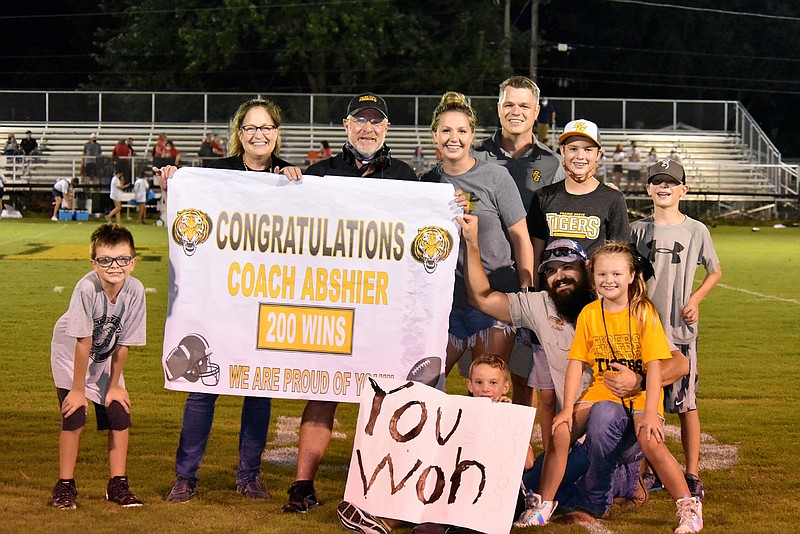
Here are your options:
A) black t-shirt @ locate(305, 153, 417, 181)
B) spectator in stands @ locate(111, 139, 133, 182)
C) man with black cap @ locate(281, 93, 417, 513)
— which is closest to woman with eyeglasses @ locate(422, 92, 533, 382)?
black t-shirt @ locate(305, 153, 417, 181)

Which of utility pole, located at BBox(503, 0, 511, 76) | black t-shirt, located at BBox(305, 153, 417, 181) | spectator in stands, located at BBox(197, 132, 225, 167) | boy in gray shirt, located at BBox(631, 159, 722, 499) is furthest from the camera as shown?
utility pole, located at BBox(503, 0, 511, 76)

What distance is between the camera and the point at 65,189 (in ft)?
108

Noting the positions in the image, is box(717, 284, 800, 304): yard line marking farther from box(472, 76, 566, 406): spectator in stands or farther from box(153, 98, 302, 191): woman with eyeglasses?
box(153, 98, 302, 191): woman with eyeglasses

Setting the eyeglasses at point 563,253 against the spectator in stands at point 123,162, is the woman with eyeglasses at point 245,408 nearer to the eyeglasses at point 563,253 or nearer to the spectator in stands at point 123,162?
the eyeglasses at point 563,253

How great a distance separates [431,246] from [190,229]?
1101 millimetres

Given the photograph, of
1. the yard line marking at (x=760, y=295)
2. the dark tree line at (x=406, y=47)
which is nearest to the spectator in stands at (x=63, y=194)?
the dark tree line at (x=406, y=47)

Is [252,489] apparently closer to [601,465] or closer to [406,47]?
[601,465]

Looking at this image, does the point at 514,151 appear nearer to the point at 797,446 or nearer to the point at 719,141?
the point at 797,446

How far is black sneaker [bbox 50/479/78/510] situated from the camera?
5.78 metres

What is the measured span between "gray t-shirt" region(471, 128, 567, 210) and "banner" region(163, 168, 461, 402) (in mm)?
792

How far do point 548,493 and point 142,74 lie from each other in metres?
45.8

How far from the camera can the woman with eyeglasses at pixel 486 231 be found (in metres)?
6.15

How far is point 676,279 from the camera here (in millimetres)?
6391

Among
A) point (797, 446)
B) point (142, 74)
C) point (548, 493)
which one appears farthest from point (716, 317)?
point (142, 74)
